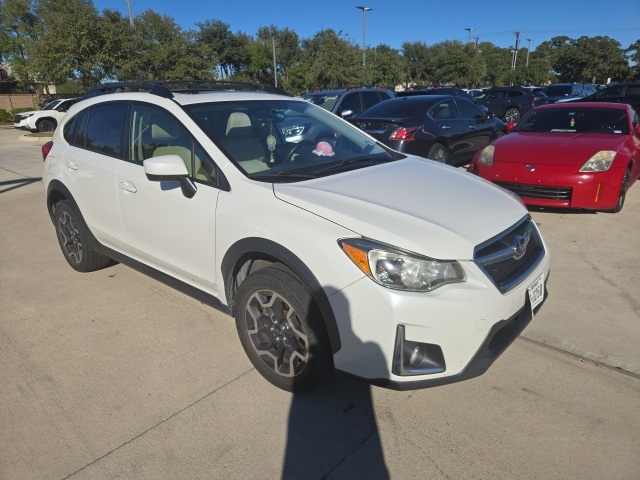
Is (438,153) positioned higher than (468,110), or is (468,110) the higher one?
(468,110)

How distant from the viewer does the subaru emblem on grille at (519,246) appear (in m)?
2.60

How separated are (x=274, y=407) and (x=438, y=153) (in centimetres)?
641

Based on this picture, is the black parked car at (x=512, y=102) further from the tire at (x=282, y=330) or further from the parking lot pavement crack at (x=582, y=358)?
the tire at (x=282, y=330)

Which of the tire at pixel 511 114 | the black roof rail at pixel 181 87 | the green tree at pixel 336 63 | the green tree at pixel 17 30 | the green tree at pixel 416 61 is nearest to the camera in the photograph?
the black roof rail at pixel 181 87

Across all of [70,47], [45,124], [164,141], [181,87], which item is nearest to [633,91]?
[181,87]

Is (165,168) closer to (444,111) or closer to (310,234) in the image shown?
(310,234)

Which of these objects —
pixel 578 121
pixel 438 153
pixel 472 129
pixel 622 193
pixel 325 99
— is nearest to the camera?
pixel 622 193

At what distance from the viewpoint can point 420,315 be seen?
2197mm

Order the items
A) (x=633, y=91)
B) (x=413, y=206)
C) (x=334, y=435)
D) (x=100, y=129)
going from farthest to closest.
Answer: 1. (x=633, y=91)
2. (x=100, y=129)
3. (x=413, y=206)
4. (x=334, y=435)

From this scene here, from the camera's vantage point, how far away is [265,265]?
281 cm

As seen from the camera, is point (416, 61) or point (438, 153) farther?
point (416, 61)

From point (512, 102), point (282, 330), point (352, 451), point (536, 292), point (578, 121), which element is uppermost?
point (578, 121)

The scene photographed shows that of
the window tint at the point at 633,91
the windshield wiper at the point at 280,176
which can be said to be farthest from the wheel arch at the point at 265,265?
the window tint at the point at 633,91

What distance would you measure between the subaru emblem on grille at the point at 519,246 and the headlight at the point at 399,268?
1.75ft
